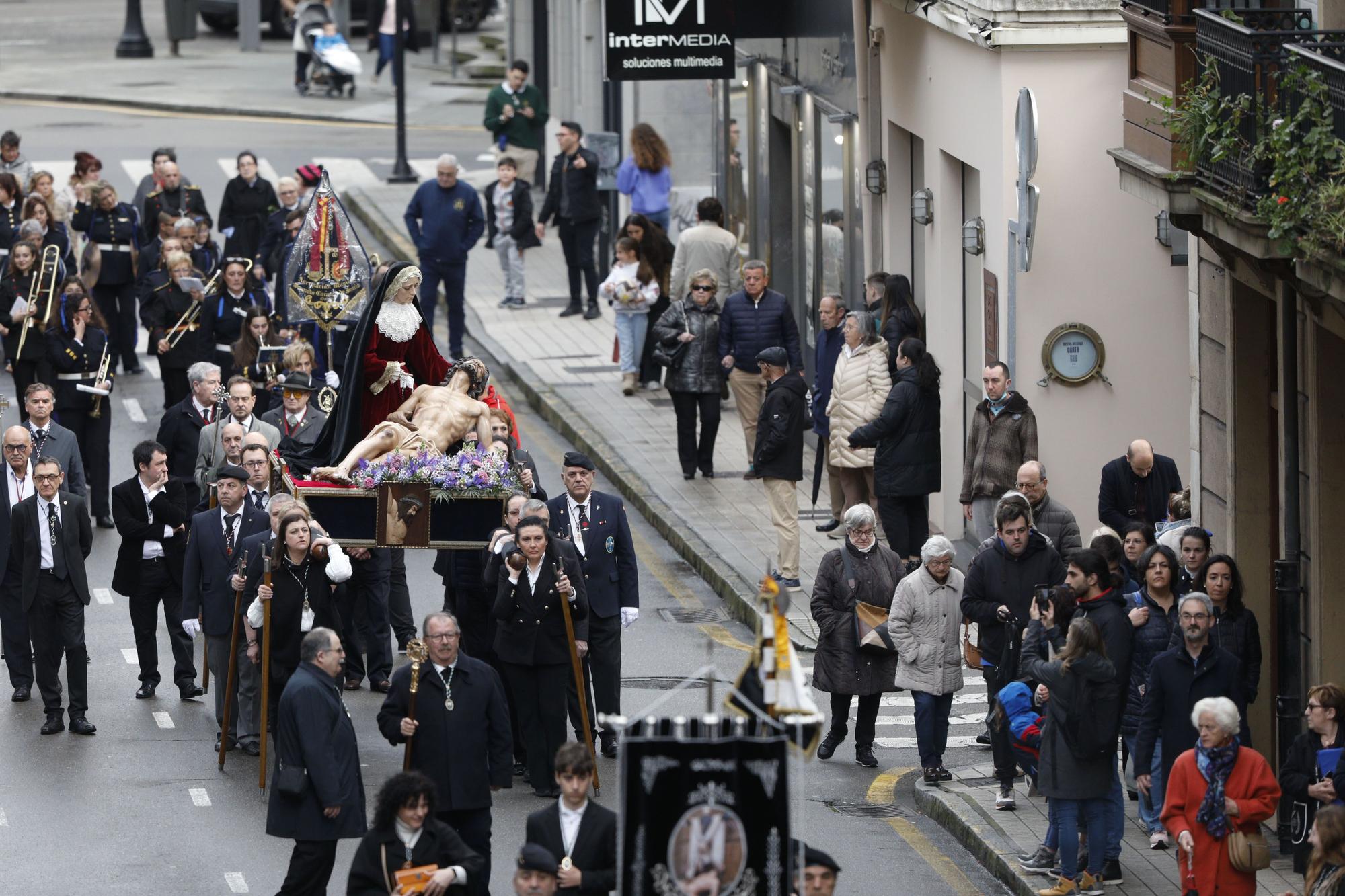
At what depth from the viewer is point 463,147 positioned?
41.1 m

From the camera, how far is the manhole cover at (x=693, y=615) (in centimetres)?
1884

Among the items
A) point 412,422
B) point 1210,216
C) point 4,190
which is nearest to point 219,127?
point 4,190

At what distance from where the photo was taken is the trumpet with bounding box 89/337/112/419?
821 inches

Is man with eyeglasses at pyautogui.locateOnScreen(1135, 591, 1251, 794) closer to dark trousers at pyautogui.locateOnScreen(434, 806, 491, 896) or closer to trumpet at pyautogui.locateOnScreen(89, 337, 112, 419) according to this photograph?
dark trousers at pyautogui.locateOnScreen(434, 806, 491, 896)

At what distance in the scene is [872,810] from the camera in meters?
14.9

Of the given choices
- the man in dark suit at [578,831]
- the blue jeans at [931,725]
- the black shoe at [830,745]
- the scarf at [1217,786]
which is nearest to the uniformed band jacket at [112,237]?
the black shoe at [830,745]

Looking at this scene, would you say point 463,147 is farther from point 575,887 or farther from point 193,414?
point 575,887

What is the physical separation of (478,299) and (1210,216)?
58.3 ft

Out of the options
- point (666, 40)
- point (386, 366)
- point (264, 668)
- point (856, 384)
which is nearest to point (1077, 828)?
point (264, 668)

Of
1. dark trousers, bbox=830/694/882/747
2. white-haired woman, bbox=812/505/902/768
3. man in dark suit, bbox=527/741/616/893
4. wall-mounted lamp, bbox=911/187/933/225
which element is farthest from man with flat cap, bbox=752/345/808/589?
man in dark suit, bbox=527/741/616/893

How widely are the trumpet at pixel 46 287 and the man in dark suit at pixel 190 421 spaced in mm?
2904

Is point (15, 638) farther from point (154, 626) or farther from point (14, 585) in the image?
point (154, 626)

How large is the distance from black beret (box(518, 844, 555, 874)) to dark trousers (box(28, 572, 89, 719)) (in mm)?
6403

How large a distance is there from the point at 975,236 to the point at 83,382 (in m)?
7.50
